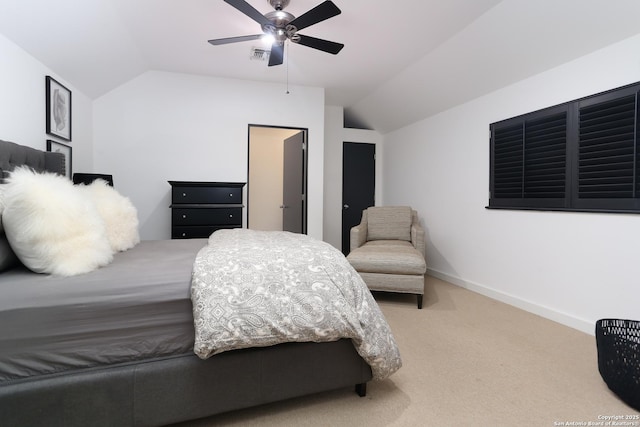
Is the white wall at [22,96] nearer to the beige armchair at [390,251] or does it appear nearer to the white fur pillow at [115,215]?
the white fur pillow at [115,215]

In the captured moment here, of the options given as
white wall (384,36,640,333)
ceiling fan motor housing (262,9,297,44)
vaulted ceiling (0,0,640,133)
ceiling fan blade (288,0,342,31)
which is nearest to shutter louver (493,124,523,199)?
white wall (384,36,640,333)

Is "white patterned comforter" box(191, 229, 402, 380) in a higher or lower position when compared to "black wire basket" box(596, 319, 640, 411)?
higher

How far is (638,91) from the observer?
2.10 meters

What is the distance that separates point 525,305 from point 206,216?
3320 mm

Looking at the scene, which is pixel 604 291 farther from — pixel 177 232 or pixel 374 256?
pixel 177 232

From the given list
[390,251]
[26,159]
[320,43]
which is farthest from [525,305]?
[26,159]

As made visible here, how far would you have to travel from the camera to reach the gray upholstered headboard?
195 centimetres

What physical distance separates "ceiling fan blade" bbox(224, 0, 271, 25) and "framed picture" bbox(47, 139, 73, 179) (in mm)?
2042

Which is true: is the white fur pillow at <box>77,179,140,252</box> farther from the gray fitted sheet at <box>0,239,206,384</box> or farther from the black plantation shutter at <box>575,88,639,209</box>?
the black plantation shutter at <box>575,88,639,209</box>

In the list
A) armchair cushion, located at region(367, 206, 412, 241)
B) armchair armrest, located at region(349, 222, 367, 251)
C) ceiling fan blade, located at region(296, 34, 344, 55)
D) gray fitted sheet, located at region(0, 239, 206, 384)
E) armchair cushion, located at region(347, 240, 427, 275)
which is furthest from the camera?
armchair cushion, located at region(367, 206, 412, 241)

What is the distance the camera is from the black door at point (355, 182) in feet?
17.1

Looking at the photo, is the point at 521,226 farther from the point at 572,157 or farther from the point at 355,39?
the point at 355,39

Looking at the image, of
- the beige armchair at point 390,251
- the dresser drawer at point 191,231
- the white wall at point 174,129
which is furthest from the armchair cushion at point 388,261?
the white wall at point 174,129

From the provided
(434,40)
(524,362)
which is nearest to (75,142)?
(434,40)
